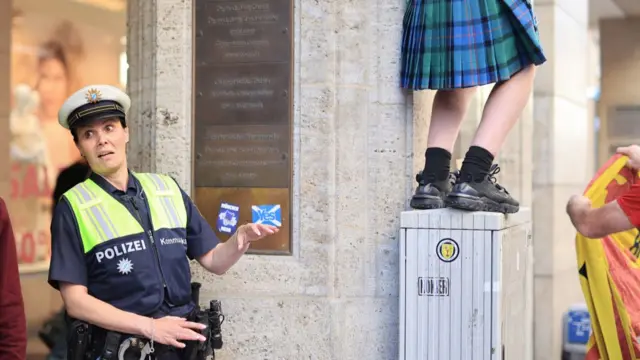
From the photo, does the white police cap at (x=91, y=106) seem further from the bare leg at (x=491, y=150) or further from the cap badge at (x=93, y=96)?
the bare leg at (x=491, y=150)

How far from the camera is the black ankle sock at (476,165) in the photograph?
14.4 ft

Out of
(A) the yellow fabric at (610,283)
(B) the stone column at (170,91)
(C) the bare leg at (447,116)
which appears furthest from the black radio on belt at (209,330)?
(A) the yellow fabric at (610,283)

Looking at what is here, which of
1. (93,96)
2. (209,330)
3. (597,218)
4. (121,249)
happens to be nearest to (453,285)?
(597,218)

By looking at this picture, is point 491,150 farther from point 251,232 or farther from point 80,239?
point 80,239

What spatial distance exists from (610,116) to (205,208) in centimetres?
902

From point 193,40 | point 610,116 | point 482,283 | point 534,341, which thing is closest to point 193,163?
point 193,40

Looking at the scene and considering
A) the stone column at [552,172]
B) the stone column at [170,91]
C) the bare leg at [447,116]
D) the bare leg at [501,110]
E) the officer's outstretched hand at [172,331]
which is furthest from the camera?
the stone column at [552,172]

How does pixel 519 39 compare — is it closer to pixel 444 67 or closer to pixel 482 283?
pixel 444 67

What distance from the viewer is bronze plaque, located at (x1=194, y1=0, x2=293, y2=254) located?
4781mm

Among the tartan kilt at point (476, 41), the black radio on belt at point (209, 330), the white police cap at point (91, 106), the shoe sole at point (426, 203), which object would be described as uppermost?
the tartan kilt at point (476, 41)

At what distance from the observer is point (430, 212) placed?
4.30 meters

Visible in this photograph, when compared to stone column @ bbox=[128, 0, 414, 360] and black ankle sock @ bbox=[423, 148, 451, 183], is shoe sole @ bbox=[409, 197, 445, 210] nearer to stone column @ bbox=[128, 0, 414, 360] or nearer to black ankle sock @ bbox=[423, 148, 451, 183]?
black ankle sock @ bbox=[423, 148, 451, 183]

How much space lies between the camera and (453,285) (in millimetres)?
4266

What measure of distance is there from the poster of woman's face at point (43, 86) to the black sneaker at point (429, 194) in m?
5.38
